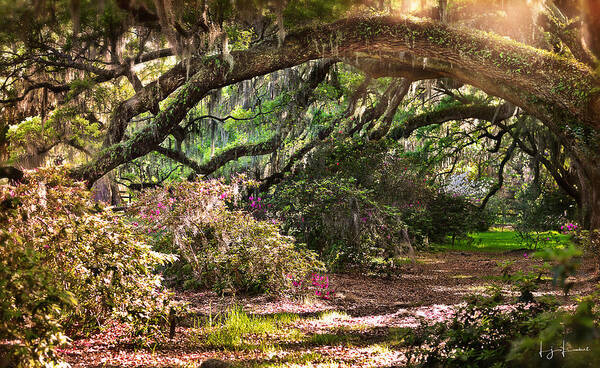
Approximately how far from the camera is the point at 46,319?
10.3 ft

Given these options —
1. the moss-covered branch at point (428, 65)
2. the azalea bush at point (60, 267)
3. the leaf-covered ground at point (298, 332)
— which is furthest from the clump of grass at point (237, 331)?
the moss-covered branch at point (428, 65)

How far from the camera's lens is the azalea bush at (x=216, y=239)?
7391 millimetres

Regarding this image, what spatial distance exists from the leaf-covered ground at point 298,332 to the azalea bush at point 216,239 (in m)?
0.37

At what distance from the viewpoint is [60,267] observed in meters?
4.36

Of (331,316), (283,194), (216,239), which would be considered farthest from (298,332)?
(283,194)

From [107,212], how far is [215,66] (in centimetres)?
344

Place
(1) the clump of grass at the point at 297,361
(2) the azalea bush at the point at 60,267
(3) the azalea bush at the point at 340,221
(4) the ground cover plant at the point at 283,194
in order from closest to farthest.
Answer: (2) the azalea bush at the point at 60,267 < (4) the ground cover plant at the point at 283,194 < (1) the clump of grass at the point at 297,361 < (3) the azalea bush at the point at 340,221

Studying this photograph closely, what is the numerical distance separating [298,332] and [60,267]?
2.71m

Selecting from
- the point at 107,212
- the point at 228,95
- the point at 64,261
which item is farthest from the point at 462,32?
the point at 228,95

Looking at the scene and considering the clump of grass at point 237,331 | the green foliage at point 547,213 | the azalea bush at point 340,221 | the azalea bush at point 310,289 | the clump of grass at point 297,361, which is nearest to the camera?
the clump of grass at point 297,361

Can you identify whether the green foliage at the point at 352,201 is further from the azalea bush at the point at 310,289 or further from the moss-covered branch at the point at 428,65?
the moss-covered branch at the point at 428,65

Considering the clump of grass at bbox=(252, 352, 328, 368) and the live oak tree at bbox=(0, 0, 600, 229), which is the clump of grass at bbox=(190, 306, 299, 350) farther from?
the live oak tree at bbox=(0, 0, 600, 229)

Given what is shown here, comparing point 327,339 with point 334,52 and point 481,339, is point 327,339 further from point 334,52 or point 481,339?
point 334,52

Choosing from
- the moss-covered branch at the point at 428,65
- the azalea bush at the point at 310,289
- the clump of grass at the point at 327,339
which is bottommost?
the clump of grass at the point at 327,339
